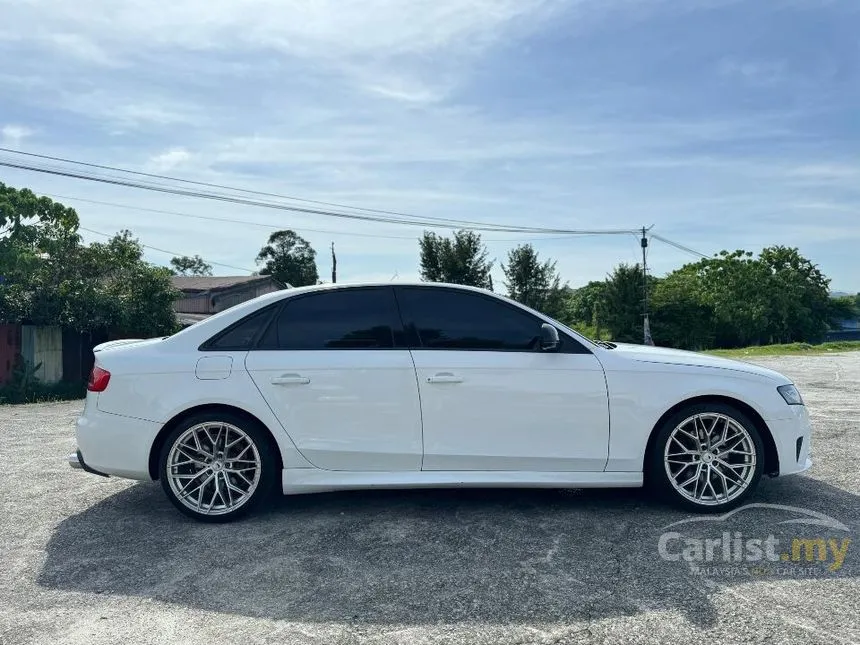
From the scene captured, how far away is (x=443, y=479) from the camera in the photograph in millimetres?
4215

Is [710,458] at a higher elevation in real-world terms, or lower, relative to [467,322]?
lower

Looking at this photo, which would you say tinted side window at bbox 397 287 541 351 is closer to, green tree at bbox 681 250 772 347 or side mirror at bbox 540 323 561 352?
side mirror at bbox 540 323 561 352

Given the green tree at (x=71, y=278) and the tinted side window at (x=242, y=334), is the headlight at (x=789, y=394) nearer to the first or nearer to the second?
the tinted side window at (x=242, y=334)

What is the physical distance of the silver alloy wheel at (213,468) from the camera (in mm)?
4270

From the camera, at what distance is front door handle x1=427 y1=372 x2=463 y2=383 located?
4227 mm

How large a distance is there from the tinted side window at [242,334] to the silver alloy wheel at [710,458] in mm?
2893

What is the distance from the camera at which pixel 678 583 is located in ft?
10.8

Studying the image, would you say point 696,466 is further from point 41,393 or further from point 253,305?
point 41,393

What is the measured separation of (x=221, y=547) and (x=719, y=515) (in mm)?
3215

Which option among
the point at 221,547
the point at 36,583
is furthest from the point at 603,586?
the point at 36,583

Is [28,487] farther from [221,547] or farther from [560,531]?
[560,531]

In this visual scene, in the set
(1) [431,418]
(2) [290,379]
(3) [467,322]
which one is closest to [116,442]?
(2) [290,379]

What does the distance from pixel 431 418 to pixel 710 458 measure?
1.90m

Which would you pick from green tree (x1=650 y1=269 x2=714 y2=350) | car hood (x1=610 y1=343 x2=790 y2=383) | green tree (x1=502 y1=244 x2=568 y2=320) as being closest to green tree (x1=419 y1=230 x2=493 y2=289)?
green tree (x1=502 y1=244 x2=568 y2=320)
